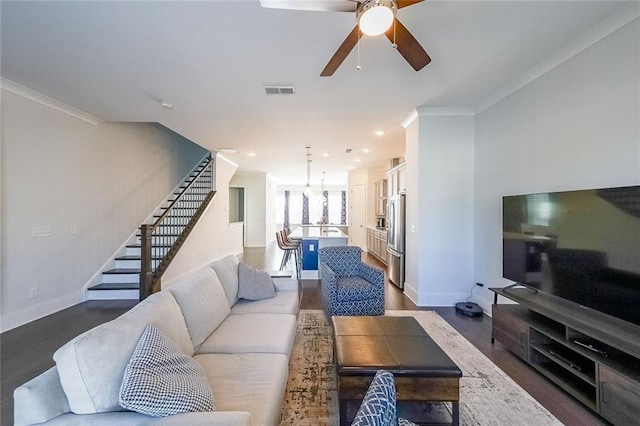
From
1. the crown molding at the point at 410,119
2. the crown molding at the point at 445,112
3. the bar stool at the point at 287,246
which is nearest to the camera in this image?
the crown molding at the point at 445,112

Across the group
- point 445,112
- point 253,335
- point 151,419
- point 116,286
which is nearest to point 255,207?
point 116,286

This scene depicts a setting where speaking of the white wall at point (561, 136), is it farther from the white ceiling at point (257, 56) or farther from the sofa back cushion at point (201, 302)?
the sofa back cushion at point (201, 302)

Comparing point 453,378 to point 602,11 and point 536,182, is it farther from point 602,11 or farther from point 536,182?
point 602,11

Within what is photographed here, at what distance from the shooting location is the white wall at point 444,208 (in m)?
4.29

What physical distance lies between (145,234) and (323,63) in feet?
10.7

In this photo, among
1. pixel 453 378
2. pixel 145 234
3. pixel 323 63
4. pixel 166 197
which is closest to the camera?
pixel 453 378

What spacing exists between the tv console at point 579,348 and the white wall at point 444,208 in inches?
50.5

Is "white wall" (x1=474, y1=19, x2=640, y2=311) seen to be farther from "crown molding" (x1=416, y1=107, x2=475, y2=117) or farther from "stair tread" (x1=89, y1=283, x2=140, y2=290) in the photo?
"stair tread" (x1=89, y1=283, x2=140, y2=290)

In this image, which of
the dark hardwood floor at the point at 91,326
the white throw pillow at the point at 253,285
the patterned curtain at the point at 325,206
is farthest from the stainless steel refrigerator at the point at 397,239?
the patterned curtain at the point at 325,206

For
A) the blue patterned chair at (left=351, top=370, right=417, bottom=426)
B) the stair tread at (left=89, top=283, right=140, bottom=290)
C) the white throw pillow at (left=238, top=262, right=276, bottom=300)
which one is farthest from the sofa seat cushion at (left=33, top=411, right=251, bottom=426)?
the stair tread at (left=89, top=283, right=140, bottom=290)

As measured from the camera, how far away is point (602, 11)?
2.21 m

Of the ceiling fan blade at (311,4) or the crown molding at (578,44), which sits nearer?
the ceiling fan blade at (311,4)

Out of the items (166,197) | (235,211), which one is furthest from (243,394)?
(235,211)

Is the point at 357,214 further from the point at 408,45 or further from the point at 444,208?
the point at 408,45
